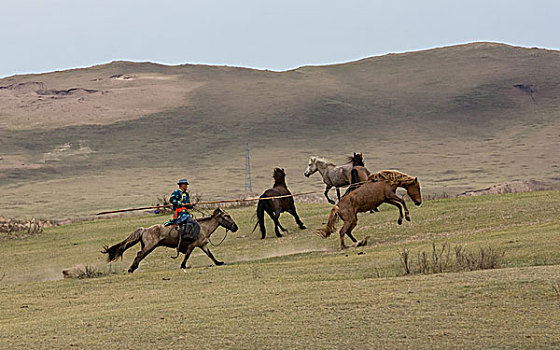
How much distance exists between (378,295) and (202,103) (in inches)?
3608

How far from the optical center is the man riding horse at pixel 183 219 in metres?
16.6

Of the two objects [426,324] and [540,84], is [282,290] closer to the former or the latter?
[426,324]

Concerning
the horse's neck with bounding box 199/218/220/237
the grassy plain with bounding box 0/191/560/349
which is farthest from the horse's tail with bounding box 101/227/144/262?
the horse's neck with bounding box 199/218/220/237

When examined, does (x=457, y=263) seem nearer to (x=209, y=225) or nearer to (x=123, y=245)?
(x=209, y=225)

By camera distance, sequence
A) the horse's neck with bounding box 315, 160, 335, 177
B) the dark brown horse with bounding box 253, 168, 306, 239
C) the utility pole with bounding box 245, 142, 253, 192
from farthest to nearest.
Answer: the utility pole with bounding box 245, 142, 253, 192, the horse's neck with bounding box 315, 160, 335, 177, the dark brown horse with bounding box 253, 168, 306, 239

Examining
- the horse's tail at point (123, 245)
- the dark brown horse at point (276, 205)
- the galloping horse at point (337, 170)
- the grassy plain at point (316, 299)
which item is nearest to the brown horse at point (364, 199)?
the grassy plain at point (316, 299)

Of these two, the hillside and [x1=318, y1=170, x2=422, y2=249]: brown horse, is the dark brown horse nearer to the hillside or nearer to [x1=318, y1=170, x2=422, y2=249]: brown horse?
[x1=318, y1=170, x2=422, y2=249]: brown horse

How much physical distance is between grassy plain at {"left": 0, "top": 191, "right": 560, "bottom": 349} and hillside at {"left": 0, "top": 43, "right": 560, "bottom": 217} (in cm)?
3804

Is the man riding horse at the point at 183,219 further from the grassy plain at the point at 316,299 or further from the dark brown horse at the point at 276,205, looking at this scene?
the dark brown horse at the point at 276,205

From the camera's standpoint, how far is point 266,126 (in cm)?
9000

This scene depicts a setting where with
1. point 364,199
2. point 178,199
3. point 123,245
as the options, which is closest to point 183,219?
point 178,199

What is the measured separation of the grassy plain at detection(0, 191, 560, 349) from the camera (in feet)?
28.5

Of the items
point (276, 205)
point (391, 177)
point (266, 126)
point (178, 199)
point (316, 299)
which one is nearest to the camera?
point (316, 299)

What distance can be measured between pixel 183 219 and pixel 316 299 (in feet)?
21.2
